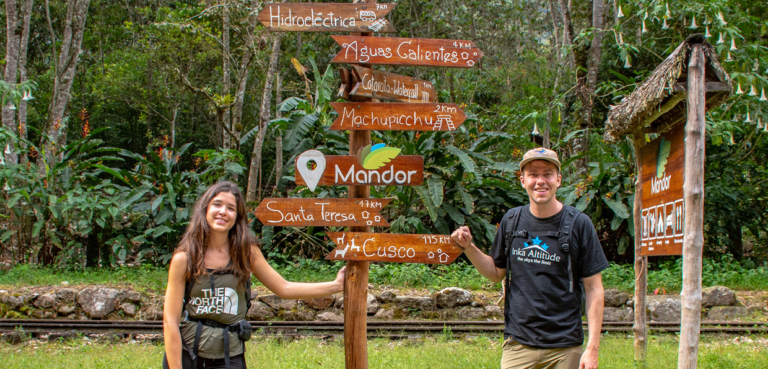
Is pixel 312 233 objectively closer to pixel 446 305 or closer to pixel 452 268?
pixel 452 268

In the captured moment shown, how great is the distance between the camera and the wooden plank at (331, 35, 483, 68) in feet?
11.8

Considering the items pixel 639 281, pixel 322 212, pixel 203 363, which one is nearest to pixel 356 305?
pixel 322 212

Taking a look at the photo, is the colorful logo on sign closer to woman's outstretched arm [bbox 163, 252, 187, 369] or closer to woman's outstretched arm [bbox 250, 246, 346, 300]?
woman's outstretched arm [bbox 250, 246, 346, 300]

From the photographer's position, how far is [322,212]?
139 inches

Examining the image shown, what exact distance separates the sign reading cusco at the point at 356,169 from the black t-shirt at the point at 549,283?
102 cm

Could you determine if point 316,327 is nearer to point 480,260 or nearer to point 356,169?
point 356,169

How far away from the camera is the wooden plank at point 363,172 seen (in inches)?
139

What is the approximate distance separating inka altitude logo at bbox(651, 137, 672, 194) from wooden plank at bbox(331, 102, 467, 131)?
128cm

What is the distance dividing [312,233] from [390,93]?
5.96 metres

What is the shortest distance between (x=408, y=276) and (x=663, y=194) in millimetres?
4626

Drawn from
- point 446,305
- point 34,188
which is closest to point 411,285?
point 446,305

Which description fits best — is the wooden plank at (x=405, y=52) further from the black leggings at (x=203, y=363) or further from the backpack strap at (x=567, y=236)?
the black leggings at (x=203, y=363)

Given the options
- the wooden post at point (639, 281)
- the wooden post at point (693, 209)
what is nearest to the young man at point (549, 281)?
the wooden post at point (693, 209)

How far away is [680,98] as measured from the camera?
3410 millimetres
